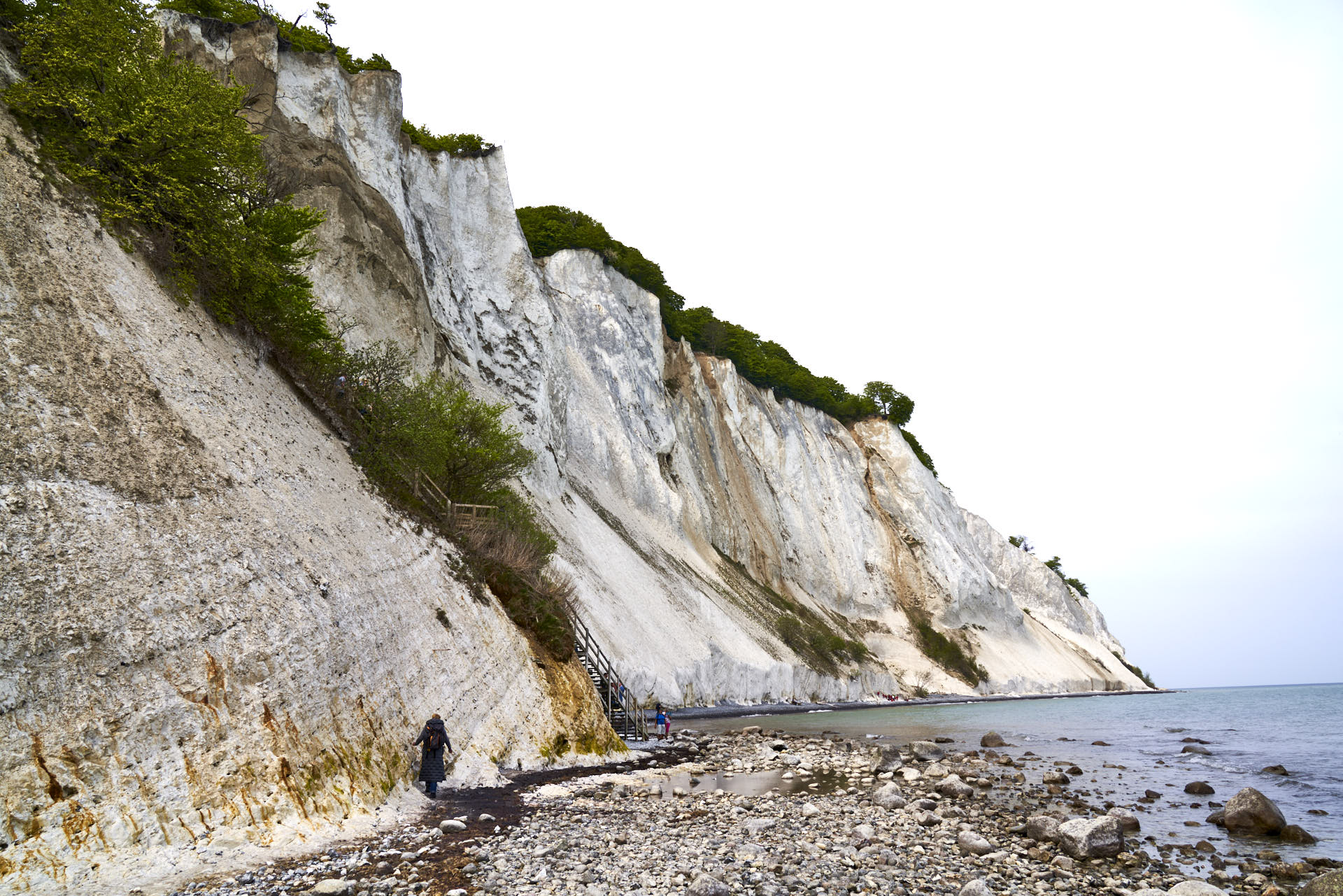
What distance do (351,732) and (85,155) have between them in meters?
9.69

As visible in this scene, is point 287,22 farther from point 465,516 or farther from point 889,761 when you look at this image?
point 889,761

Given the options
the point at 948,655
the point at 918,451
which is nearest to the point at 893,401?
the point at 918,451

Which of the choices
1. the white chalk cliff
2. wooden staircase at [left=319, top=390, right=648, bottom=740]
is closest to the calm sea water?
wooden staircase at [left=319, top=390, right=648, bottom=740]

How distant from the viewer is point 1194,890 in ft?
28.0

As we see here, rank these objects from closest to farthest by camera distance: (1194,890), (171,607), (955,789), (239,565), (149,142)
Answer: (171,607) < (1194,890) < (239,565) < (149,142) < (955,789)

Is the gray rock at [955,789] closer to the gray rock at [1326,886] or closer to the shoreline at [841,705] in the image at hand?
the gray rock at [1326,886]

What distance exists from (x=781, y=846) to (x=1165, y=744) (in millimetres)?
23704

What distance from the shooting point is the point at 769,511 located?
5762cm

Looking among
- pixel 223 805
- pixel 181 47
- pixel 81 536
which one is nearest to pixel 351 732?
pixel 223 805

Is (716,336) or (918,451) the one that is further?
(918,451)

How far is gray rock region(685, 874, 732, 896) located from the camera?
290 inches

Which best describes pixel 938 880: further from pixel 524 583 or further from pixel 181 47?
pixel 181 47

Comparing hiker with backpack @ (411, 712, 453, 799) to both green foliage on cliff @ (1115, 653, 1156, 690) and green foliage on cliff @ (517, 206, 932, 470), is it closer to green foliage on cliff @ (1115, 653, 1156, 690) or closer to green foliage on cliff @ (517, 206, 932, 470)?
green foliage on cliff @ (517, 206, 932, 470)

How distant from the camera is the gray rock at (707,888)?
736cm
